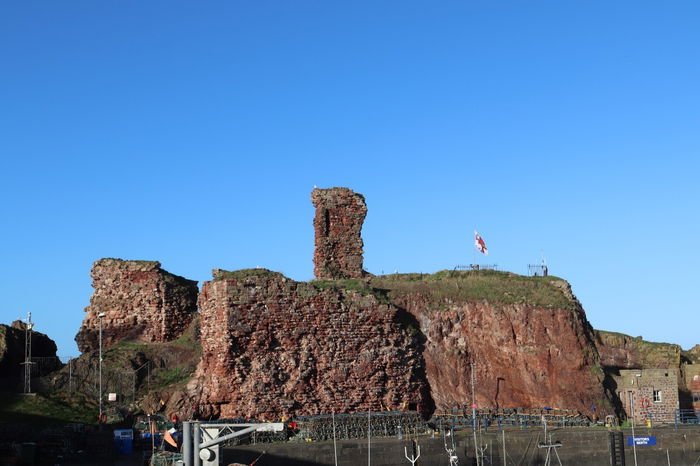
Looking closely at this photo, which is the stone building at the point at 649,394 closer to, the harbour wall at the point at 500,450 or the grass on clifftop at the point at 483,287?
A: the grass on clifftop at the point at 483,287

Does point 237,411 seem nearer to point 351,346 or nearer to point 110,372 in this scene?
point 351,346

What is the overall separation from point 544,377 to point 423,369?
5248 mm

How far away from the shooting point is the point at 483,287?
1694 inches

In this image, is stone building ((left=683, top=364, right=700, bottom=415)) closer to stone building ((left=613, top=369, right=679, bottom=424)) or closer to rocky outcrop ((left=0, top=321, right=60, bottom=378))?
stone building ((left=613, top=369, right=679, bottom=424))

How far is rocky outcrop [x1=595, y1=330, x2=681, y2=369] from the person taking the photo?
186 ft

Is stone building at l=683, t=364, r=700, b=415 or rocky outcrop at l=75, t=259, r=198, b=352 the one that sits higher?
rocky outcrop at l=75, t=259, r=198, b=352

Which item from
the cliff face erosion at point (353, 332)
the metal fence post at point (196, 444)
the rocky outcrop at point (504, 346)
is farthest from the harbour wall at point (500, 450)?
the metal fence post at point (196, 444)

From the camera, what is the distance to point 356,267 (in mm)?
43406

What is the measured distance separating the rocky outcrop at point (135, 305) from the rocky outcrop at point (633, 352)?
25.1 meters

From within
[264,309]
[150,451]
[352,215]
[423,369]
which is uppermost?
[352,215]

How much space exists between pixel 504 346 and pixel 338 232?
884 centimetres

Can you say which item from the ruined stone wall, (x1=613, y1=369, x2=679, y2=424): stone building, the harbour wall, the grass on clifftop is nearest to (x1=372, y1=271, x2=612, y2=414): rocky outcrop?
the grass on clifftop

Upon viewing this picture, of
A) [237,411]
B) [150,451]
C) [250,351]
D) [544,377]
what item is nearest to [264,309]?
[250,351]

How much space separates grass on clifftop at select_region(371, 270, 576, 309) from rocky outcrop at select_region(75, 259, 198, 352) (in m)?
9.59
